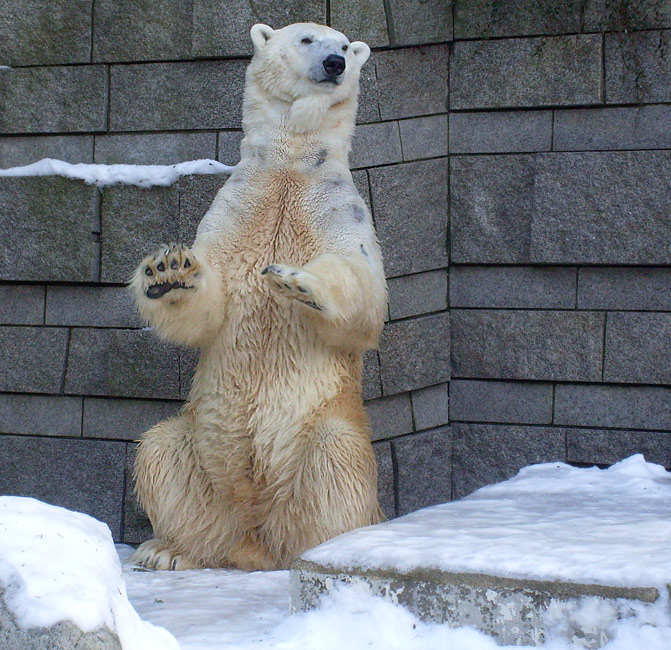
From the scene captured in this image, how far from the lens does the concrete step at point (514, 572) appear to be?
2.12m

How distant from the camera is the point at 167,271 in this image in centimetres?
321

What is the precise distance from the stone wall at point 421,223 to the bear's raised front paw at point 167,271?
156cm

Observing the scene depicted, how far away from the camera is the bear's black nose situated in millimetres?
3510

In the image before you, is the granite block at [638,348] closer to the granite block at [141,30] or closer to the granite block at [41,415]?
the granite block at [141,30]

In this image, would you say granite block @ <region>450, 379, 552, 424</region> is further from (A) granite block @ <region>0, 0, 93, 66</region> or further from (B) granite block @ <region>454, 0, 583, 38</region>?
(A) granite block @ <region>0, 0, 93, 66</region>

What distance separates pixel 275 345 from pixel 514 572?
1521 mm

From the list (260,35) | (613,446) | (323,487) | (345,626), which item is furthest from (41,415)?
(345,626)

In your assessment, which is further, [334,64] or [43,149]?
[43,149]

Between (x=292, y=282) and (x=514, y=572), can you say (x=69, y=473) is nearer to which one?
(x=292, y=282)

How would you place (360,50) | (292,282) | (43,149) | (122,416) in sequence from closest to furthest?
(292,282) < (360,50) < (122,416) < (43,149)

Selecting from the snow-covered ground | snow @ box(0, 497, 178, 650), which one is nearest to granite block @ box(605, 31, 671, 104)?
the snow-covered ground

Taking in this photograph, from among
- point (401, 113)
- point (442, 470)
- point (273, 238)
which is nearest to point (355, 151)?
point (401, 113)

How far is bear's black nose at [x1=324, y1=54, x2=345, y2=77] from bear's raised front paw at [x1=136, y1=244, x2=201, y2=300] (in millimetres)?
880

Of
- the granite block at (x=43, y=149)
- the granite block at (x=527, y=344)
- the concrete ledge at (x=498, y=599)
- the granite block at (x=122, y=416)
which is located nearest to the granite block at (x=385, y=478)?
the granite block at (x=527, y=344)
